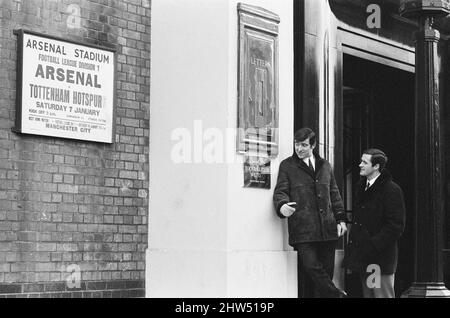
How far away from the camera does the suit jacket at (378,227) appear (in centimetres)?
915

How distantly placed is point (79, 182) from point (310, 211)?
221cm

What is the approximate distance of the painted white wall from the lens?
8.85 metres

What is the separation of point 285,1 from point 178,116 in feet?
5.55

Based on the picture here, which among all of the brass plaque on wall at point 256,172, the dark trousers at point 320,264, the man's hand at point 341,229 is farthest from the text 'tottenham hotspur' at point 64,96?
the man's hand at point 341,229

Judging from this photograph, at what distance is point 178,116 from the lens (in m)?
9.21

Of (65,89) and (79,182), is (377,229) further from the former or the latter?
(65,89)

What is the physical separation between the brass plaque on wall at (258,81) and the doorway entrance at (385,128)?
3.45 metres

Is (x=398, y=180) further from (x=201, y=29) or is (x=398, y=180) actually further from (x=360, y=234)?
(x=201, y=29)

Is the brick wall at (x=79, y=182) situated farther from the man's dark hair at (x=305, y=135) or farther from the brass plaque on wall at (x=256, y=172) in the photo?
the man's dark hair at (x=305, y=135)

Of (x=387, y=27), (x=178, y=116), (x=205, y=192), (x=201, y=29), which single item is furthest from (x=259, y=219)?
(x=387, y=27)

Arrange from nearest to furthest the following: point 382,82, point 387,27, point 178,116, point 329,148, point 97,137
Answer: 1. point 97,137
2. point 178,116
3. point 329,148
4. point 387,27
5. point 382,82

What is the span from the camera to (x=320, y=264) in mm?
9117

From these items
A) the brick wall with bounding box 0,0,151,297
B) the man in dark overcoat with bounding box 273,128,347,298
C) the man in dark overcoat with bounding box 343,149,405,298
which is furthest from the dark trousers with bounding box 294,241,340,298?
the brick wall with bounding box 0,0,151,297

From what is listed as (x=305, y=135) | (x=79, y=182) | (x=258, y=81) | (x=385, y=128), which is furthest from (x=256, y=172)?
(x=385, y=128)
